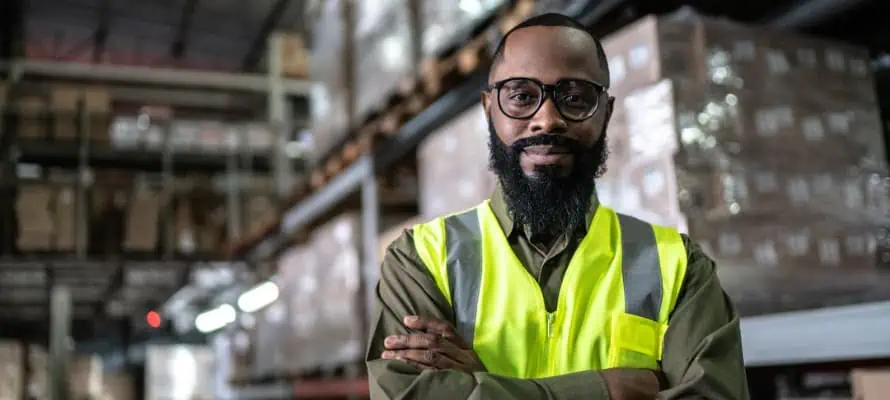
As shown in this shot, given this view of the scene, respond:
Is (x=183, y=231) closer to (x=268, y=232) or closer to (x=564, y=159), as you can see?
(x=268, y=232)


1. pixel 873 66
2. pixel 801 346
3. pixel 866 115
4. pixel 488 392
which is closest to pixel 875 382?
pixel 801 346

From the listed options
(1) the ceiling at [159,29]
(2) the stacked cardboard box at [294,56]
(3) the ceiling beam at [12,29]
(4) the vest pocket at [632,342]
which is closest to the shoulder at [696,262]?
(4) the vest pocket at [632,342]

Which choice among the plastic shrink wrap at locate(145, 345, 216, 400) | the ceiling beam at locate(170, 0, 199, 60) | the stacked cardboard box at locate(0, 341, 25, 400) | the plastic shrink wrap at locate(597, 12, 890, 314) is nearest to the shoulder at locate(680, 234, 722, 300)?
the plastic shrink wrap at locate(597, 12, 890, 314)

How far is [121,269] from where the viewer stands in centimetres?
811

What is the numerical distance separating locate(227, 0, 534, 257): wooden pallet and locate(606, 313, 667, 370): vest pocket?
65.6 inches

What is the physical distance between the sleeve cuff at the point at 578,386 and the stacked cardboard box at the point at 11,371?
8.51 metres

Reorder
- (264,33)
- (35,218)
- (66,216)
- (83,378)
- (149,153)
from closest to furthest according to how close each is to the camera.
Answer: (35,218) → (66,216) → (149,153) → (83,378) → (264,33)

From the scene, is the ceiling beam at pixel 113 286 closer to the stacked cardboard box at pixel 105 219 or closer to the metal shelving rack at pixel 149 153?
the metal shelving rack at pixel 149 153

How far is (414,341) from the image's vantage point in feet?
4.44

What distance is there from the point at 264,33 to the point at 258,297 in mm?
5952

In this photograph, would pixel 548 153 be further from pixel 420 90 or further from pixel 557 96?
pixel 420 90

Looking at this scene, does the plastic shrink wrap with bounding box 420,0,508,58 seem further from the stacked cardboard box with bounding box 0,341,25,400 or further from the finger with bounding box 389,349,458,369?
the stacked cardboard box with bounding box 0,341,25,400

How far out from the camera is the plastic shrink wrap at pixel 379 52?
408 centimetres

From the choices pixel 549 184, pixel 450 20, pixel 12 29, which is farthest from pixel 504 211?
pixel 12 29
